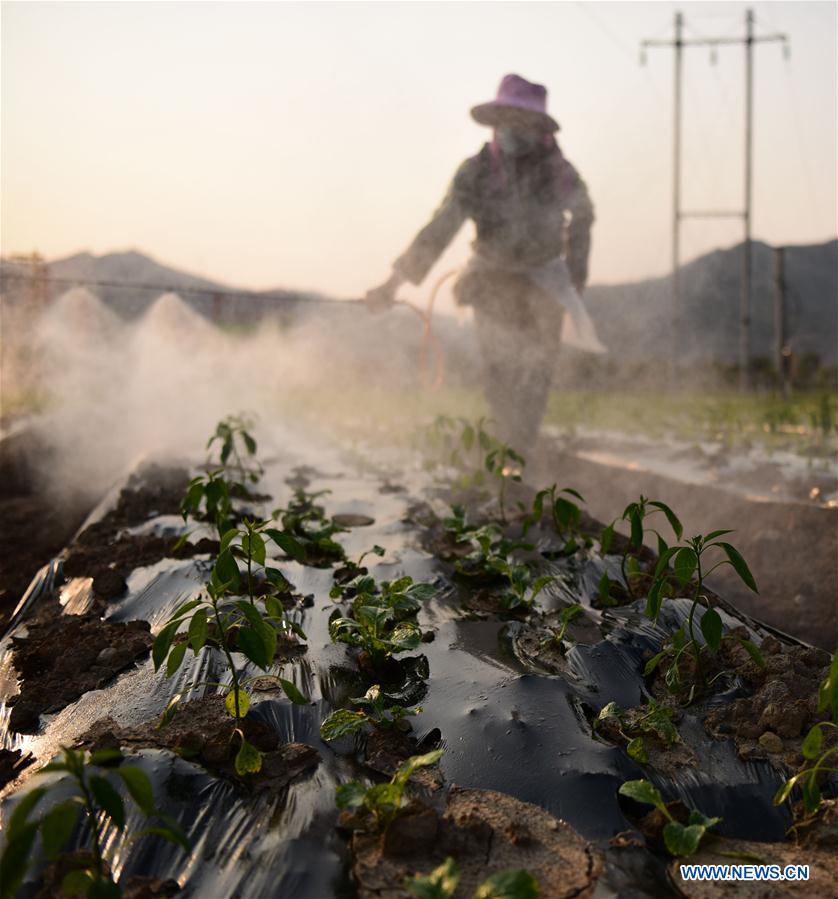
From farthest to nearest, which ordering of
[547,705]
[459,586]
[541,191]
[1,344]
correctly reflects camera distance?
1. [1,344]
2. [541,191]
3. [459,586]
4. [547,705]

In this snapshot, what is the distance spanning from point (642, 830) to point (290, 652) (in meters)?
0.87

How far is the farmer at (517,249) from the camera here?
4.27 metres

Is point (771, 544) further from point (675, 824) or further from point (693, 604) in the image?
point (675, 824)

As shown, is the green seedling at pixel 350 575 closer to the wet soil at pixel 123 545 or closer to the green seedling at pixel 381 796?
the wet soil at pixel 123 545

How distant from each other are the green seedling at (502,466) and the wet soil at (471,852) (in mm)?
1789

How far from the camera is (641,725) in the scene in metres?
1.38

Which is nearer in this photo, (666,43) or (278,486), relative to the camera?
(278,486)

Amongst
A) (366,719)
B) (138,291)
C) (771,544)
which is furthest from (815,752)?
(138,291)

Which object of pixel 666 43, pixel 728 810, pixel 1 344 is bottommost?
pixel 728 810

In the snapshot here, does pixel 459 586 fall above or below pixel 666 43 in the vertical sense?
below

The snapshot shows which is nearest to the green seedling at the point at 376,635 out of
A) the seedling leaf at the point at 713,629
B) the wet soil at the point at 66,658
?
the wet soil at the point at 66,658

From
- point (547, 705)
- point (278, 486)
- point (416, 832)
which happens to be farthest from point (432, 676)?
point (278, 486)

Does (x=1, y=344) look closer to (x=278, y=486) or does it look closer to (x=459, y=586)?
(x=278, y=486)

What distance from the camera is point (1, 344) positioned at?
431 inches
